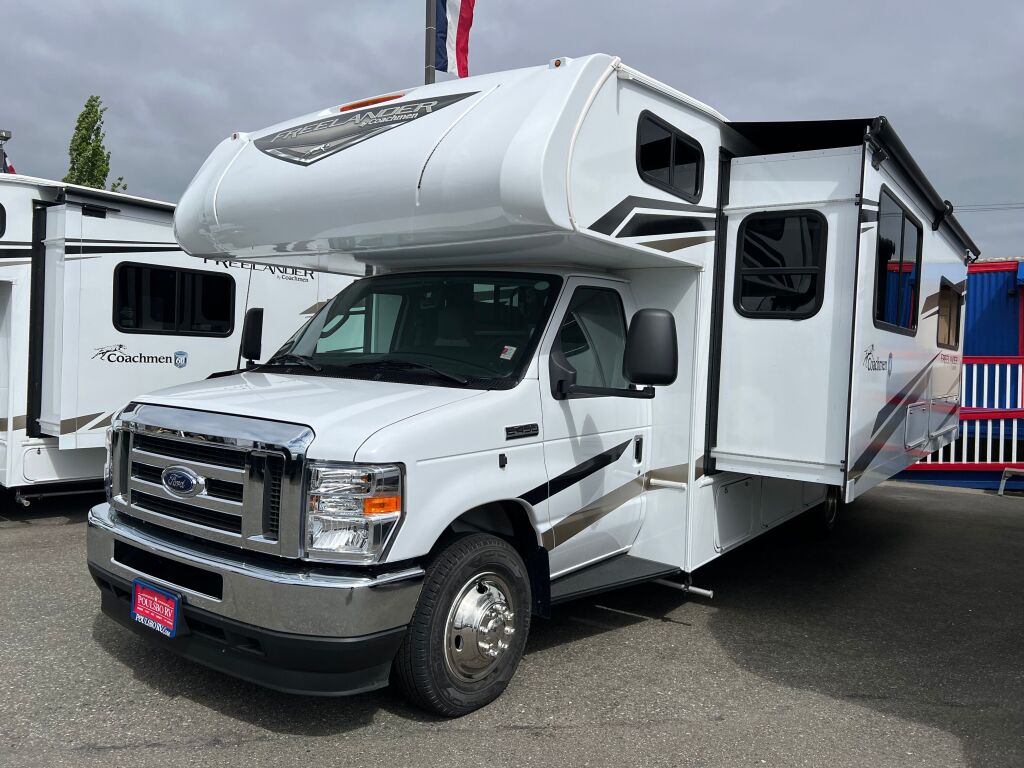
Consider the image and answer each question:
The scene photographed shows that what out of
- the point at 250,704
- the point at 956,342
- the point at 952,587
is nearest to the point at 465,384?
the point at 250,704

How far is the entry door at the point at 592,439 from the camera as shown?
14.9ft

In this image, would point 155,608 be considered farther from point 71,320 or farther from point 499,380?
point 71,320

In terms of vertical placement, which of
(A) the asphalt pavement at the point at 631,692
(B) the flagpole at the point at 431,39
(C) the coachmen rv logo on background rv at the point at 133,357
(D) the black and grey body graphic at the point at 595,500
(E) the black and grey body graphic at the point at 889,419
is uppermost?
(B) the flagpole at the point at 431,39

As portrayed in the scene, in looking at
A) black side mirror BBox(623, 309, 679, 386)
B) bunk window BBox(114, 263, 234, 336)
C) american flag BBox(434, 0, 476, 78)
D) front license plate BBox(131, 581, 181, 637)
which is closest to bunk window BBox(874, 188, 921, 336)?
black side mirror BBox(623, 309, 679, 386)

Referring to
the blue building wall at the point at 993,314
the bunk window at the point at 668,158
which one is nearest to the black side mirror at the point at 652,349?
the bunk window at the point at 668,158

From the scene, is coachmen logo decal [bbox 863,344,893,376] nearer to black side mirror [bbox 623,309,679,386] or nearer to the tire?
black side mirror [bbox 623,309,679,386]

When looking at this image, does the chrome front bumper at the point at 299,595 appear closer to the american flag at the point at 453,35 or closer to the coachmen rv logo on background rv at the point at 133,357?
the coachmen rv logo on background rv at the point at 133,357

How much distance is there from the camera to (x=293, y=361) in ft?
16.6

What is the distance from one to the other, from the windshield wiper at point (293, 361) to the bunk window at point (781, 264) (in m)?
Answer: 2.59

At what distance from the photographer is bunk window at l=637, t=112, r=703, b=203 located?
4.78 meters

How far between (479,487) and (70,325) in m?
5.21

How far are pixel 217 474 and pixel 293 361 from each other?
4.41ft

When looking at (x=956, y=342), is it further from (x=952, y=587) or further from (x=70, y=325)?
(x=70, y=325)

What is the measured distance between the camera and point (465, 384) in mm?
4277
